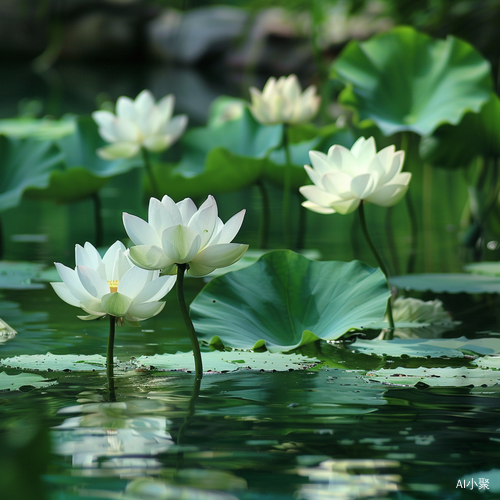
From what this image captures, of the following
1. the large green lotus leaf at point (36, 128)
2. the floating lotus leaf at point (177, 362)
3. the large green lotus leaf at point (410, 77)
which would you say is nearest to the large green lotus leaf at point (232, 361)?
the floating lotus leaf at point (177, 362)

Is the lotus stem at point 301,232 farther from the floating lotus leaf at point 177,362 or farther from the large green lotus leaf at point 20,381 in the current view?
the large green lotus leaf at point 20,381

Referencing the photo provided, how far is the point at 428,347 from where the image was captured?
115cm

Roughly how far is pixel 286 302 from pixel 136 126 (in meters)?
1.31

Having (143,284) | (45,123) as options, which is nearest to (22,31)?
(45,123)

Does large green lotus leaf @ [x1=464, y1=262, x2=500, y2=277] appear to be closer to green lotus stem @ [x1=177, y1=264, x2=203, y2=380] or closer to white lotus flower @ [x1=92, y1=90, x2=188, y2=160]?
green lotus stem @ [x1=177, y1=264, x2=203, y2=380]

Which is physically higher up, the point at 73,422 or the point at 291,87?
the point at 291,87

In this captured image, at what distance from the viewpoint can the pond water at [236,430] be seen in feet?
2.20

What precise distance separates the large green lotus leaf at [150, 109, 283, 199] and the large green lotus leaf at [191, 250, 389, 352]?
3.34ft

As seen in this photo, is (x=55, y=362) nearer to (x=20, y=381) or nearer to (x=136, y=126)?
(x=20, y=381)

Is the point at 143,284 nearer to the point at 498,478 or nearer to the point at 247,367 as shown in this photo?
the point at 247,367

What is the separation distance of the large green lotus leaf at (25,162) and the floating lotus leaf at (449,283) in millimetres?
1176

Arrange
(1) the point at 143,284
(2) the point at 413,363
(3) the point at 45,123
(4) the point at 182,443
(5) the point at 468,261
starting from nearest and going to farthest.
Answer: (4) the point at 182,443 → (1) the point at 143,284 → (2) the point at 413,363 → (5) the point at 468,261 → (3) the point at 45,123

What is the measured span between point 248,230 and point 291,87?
530 mm

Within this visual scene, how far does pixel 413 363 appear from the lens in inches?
42.7
